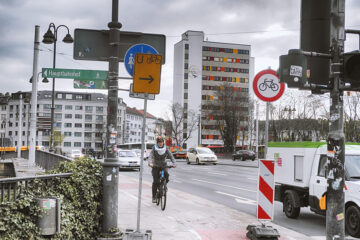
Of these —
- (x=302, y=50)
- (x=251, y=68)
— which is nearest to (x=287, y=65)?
(x=302, y=50)

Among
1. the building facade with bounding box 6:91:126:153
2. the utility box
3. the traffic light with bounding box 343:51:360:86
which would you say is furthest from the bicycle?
the building facade with bounding box 6:91:126:153

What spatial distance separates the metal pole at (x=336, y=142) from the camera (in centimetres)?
551

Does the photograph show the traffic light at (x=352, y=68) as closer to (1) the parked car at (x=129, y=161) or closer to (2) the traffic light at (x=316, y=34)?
(2) the traffic light at (x=316, y=34)

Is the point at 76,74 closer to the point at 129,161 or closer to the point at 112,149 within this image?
the point at 112,149

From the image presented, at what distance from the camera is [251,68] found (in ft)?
431

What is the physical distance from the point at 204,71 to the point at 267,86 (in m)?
120

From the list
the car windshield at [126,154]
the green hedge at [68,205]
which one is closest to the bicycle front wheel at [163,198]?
the green hedge at [68,205]

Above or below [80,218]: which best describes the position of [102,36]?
above

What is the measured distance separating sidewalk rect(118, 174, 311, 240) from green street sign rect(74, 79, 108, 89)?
8.82 ft

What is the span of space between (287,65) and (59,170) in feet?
13.6

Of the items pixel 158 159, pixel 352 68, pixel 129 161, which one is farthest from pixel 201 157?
pixel 352 68

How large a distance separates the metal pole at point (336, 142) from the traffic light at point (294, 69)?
0.46m

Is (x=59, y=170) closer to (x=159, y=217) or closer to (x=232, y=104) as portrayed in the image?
(x=159, y=217)

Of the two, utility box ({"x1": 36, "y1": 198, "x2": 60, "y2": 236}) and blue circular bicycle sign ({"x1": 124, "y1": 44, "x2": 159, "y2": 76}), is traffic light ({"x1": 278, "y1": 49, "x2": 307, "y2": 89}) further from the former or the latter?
utility box ({"x1": 36, "y1": 198, "x2": 60, "y2": 236})
